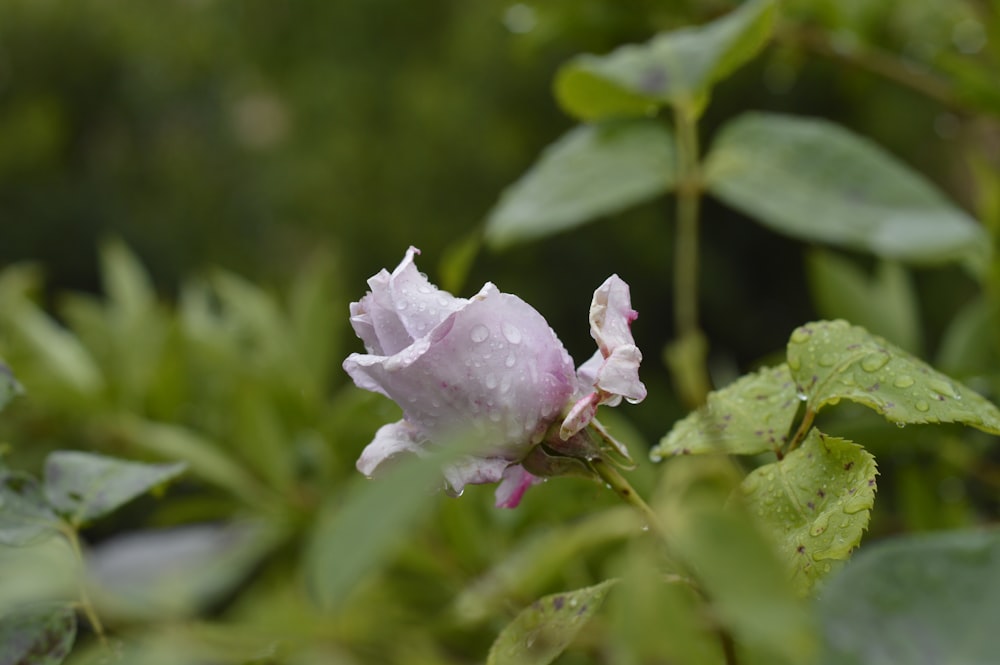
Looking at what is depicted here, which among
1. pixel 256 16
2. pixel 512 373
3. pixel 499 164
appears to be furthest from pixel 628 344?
pixel 256 16

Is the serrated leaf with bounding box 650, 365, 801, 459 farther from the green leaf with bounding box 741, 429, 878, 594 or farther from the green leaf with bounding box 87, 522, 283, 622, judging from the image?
the green leaf with bounding box 87, 522, 283, 622

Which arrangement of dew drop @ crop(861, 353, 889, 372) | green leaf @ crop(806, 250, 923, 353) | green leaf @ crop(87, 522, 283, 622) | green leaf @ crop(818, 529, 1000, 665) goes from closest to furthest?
green leaf @ crop(818, 529, 1000, 665) < dew drop @ crop(861, 353, 889, 372) < green leaf @ crop(87, 522, 283, 622) < green leaf @ crop(806, 250, 923, 353)

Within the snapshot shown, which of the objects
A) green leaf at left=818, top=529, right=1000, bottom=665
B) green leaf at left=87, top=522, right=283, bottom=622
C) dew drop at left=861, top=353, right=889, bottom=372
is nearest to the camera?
green leaf at left=818, top=529, right=1000, bottom=665

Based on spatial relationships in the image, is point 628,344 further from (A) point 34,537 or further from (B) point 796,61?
(B) point 796,61

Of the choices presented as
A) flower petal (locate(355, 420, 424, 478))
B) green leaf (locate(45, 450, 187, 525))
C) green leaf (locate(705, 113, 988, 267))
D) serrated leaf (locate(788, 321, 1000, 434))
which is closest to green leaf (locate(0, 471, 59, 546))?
green leaf (locate(45, 450, 187, 525))

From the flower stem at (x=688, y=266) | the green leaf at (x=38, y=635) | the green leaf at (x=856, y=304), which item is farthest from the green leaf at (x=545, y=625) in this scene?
the green leaf at (x=856, y=304)
